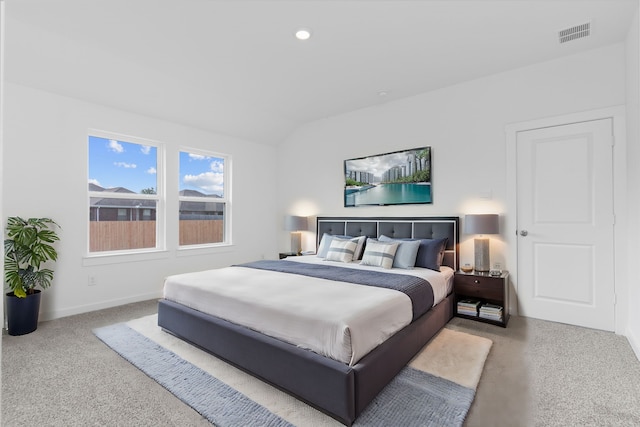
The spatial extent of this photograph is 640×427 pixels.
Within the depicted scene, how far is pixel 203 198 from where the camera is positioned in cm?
521

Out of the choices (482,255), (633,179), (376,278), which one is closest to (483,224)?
(482,255)

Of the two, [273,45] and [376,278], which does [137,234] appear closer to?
[273,45]

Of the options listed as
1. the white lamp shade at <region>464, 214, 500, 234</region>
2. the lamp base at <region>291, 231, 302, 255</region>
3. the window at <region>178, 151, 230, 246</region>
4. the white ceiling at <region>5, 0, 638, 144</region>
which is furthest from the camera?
the lamp base at <region>291, 231, 302, 255</region>

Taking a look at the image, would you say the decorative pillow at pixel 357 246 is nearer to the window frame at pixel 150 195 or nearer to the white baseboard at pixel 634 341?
the window frame at pixel 150 195

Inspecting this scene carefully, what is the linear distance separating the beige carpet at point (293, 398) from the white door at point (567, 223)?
3.61 ft

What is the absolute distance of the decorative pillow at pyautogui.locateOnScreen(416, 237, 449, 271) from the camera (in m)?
3.70

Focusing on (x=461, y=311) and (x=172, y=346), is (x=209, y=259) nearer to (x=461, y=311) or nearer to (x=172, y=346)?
(x=172, y=346)

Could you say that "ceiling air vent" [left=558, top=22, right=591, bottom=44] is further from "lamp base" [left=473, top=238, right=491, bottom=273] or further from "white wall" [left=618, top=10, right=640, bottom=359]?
"lamp base" [left=473, top=238, right=491, bottom=273]

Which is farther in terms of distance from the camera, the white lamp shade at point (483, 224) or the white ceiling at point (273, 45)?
the white lamp shade at point (483, 224)

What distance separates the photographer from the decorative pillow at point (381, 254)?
3740 mm

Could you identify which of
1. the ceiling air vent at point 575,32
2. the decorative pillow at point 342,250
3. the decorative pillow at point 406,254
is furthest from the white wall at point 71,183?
the ceiling air vent at point 575,32

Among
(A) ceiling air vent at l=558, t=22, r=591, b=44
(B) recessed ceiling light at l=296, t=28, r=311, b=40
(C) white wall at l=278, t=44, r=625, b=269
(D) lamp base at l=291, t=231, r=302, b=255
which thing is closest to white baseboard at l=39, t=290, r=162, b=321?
(D) lamp base at l=291, t=231, r=302, b=255

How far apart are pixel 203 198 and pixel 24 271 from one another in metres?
2.35

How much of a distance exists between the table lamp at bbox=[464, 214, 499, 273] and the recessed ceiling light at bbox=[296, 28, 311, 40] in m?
2.48
